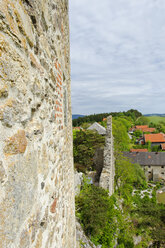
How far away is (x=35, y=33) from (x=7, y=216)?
1539 millimetres

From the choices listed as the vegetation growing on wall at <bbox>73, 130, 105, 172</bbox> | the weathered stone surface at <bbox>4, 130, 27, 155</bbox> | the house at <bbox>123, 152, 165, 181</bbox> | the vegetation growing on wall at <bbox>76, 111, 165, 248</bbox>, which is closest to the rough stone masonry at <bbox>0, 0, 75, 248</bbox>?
the weathered stone surface at <bbox>4, 130, 27, 155</bbox>

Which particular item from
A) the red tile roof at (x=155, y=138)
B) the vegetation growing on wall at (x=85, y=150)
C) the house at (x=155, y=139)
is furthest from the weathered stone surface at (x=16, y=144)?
the red tile roof at (x=155, y=138)

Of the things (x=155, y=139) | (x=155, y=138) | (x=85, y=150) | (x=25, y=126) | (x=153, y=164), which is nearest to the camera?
(x=25, y=126)

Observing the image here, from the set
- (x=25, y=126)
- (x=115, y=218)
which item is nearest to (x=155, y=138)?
(x=115, y=218)

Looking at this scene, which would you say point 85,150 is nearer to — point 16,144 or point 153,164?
point 16,144

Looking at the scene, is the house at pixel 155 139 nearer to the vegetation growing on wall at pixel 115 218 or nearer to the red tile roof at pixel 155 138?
the red tile roof at pixel 155 138

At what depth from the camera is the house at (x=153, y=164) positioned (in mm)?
32500

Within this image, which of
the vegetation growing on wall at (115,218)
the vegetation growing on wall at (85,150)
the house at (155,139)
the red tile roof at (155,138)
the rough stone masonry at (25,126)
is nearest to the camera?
the rough stone masonry at (25,126)

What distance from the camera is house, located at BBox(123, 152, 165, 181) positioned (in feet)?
107

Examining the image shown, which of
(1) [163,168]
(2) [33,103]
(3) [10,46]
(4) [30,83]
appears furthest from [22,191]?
(1) [163,168]

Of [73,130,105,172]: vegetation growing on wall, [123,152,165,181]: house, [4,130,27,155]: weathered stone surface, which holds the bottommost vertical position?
[123,152,165,181]: house

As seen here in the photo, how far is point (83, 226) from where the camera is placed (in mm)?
6664

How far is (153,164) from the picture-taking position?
33344 millimetres

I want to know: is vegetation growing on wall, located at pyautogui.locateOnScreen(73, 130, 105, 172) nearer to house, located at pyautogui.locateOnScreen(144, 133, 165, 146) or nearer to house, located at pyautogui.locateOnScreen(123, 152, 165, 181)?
house, located at pyautogui.locateOnScreen(123, 152, 165, 181)
